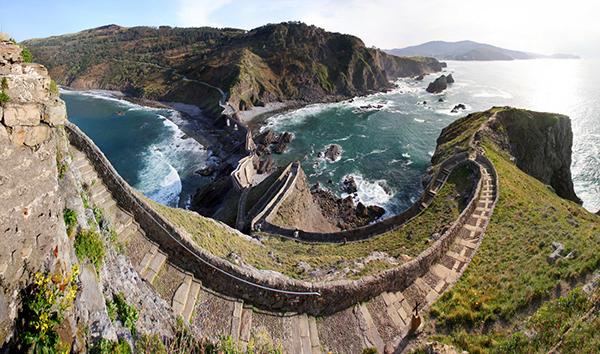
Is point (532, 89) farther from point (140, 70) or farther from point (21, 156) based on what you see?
point (21, 156)

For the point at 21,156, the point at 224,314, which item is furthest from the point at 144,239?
the point at 21,156

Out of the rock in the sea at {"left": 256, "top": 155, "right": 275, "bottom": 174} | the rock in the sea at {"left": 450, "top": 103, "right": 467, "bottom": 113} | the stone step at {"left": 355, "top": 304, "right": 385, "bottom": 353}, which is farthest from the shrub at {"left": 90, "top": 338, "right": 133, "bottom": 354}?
the rock in the sea at {"left": 450, "top": 103, "right": 467, "bottom": 113}

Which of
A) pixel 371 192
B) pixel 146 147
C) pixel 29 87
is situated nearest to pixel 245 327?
pixel 29 87

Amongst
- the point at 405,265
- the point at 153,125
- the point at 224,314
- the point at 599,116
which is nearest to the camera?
the point at 224,314

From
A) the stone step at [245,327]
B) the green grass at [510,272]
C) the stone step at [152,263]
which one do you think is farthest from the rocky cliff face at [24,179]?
the green grass at [510,272]

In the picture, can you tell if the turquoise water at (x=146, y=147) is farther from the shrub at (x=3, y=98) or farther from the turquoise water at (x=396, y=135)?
the shrub at (x=3, y=98)

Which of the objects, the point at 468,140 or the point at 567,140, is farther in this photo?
the point at 567,140

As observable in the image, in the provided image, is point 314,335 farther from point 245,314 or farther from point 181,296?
point 181,296
